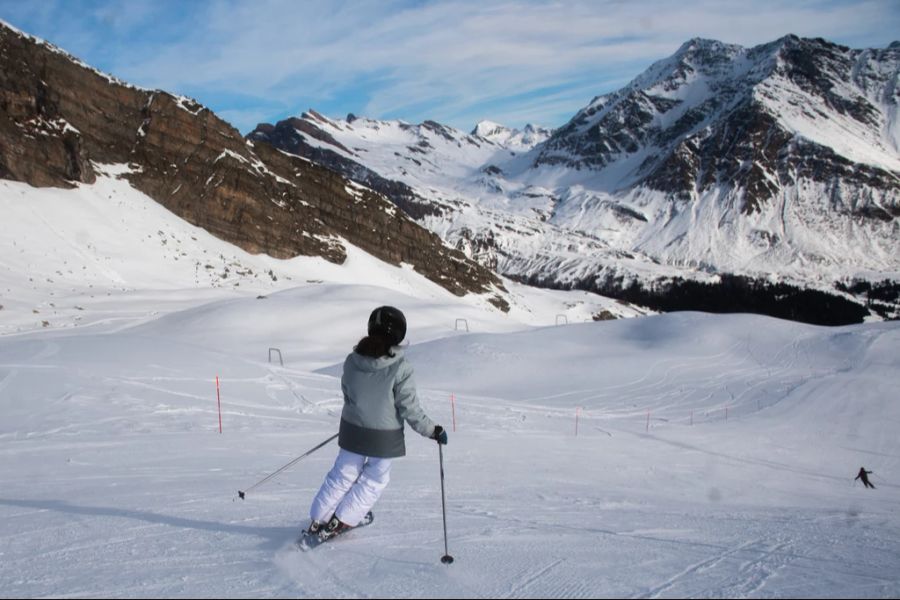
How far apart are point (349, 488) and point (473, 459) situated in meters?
6.01

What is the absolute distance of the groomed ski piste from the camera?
15.4 feet

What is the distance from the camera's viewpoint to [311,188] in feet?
260

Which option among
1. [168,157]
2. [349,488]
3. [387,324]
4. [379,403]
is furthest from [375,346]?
[168,157]

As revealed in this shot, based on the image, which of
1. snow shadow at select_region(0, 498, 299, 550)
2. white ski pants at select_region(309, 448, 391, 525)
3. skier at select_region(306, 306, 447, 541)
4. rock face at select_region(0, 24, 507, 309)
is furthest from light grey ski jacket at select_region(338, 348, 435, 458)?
rock face at select_region(0, 24, 507, 309)

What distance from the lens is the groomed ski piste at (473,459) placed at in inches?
184

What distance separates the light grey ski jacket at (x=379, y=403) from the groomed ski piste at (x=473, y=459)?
0.87m

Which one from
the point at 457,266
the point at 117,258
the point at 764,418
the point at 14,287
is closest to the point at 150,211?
the point at 117,258

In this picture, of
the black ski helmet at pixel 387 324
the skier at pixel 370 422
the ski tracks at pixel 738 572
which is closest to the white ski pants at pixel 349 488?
the skier at pixel 370 422

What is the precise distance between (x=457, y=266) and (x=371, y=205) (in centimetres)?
1647

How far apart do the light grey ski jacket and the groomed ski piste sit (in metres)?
0.87

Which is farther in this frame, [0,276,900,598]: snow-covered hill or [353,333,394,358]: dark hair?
[353,333,394,358]: dark hair

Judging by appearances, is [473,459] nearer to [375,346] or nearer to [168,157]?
[375,346]

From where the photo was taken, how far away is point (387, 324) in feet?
16.4

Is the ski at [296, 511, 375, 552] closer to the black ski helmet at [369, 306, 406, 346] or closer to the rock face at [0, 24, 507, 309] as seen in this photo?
the black ski helmet at [369, 306, 406, 346]
